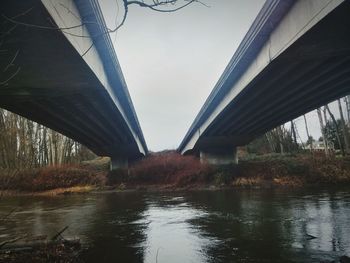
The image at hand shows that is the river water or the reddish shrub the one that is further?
the reddish shrub

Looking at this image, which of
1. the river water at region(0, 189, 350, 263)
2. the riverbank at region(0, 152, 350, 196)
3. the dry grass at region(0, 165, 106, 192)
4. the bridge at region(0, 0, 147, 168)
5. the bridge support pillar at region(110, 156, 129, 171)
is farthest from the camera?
the bridge support pillar at region(110, 156, 129, 171)

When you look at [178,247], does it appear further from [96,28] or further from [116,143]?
[116,143]

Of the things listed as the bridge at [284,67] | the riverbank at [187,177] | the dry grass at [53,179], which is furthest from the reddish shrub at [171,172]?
the bridge at [284,67]

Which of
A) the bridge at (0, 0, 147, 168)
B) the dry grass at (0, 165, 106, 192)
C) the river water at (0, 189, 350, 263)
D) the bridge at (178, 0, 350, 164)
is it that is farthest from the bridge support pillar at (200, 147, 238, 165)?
the river water at (0, 189, 350, 263)

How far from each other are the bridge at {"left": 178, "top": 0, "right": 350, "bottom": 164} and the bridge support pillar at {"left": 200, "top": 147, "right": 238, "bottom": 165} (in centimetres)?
821

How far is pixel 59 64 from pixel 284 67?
25.2ft

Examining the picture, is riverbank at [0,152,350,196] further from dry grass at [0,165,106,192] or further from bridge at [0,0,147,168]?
bridge at [0,0,147,168]

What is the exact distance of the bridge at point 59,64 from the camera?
662 centimetres

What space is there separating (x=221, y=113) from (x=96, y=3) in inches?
553

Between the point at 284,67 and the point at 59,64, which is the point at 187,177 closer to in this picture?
the point at 284,67

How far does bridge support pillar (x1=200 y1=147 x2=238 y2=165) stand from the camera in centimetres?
3472

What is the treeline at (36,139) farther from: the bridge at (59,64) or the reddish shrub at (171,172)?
the bridge at (59,64)

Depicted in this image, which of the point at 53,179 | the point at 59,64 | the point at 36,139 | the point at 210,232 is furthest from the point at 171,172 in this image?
the point at 59,64

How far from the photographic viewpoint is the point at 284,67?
1265 centimetres
